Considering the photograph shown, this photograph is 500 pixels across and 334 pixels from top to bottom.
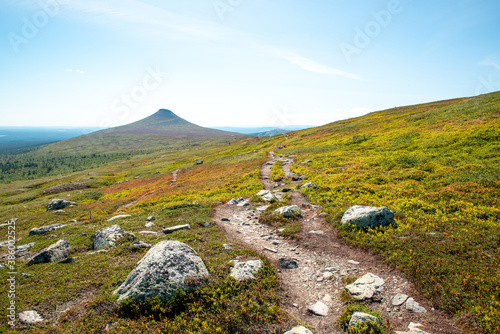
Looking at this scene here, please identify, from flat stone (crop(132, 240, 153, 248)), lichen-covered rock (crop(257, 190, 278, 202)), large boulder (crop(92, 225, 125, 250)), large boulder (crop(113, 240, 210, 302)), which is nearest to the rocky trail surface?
large boulder (crop(113, 240, 210, 302))

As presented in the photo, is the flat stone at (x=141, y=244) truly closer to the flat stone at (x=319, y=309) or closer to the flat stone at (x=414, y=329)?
the flat stone at (x=319, y=309)

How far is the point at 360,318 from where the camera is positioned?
26.9ft

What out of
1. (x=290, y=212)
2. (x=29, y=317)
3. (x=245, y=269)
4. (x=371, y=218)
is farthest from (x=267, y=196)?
(x=29, y=317)

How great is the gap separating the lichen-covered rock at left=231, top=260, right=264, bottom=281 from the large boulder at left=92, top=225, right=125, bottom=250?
35.0 feet

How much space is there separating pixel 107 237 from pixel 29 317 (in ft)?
26.4

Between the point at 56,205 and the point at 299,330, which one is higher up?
the point at 299,330

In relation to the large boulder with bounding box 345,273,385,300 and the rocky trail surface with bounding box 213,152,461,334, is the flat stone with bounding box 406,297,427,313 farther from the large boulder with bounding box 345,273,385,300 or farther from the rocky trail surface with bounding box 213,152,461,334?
the large boulder with bounding box 345,273,385,300

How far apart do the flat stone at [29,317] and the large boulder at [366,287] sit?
13676mm

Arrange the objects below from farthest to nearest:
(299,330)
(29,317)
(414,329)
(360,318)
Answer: (29,317)
(360,318)
(299,330)
(414,329)

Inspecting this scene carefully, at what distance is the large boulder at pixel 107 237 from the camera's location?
53.9ft

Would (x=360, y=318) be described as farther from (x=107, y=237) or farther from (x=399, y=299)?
(x=107, y=237)

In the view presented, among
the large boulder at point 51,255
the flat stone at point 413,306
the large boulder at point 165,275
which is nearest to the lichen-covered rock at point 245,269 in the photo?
the large boulder at point 165,275

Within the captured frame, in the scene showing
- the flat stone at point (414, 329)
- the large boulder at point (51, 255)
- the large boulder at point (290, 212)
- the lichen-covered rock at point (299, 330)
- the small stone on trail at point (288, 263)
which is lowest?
the large boulder at point (51, 255)

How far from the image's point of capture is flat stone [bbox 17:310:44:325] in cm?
886
